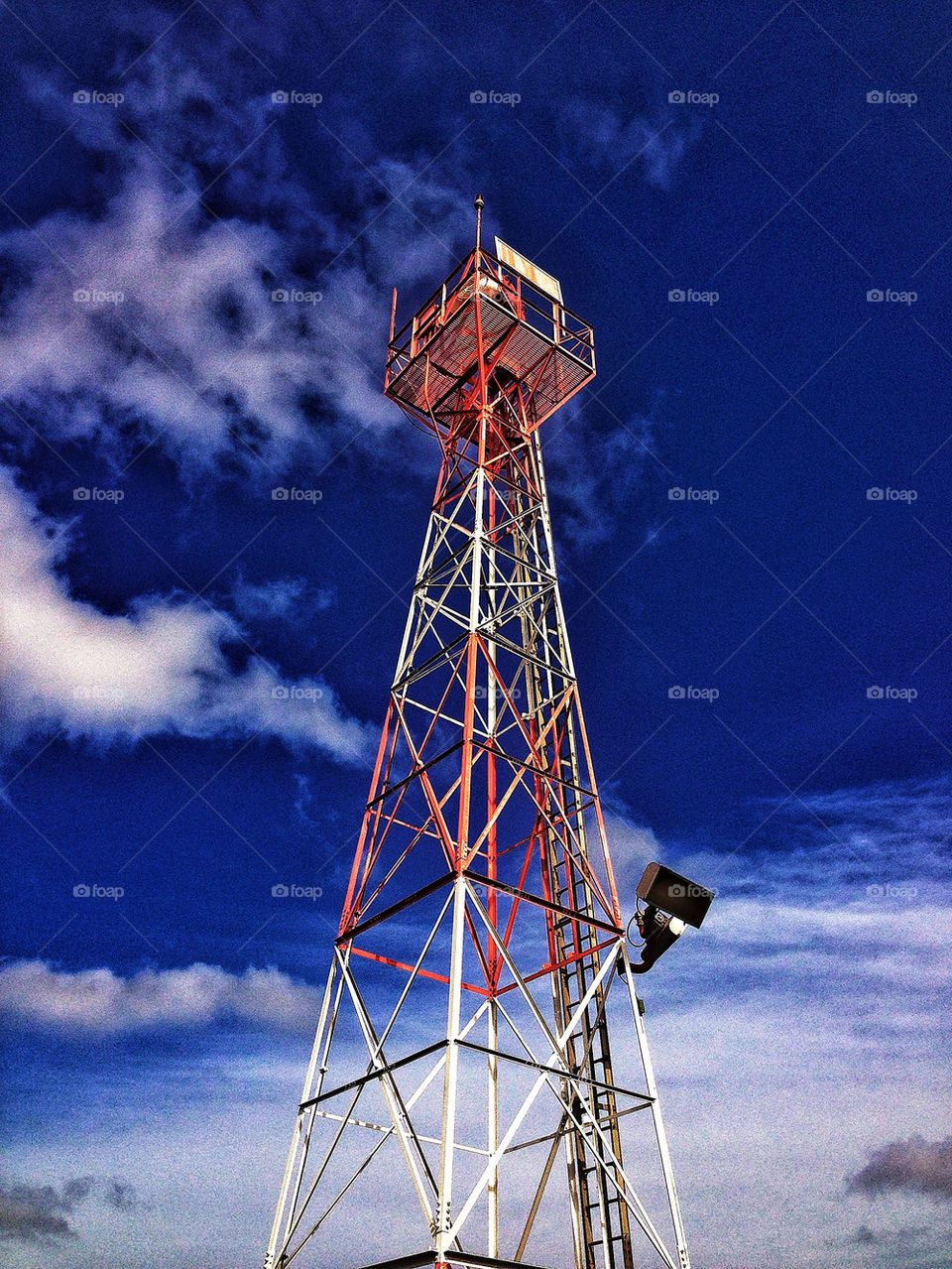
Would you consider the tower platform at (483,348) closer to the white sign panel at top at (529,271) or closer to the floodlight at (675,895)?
the white sign panel at top at (529,271)

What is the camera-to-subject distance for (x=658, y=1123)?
14.4 metres

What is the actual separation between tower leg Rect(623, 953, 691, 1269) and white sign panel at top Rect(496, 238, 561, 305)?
15.2m

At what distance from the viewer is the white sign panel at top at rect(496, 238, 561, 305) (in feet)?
71.4

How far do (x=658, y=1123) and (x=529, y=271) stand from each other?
717 inches

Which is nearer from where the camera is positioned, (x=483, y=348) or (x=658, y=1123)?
(x=658, y=1123)

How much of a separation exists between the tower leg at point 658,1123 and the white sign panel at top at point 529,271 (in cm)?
1523

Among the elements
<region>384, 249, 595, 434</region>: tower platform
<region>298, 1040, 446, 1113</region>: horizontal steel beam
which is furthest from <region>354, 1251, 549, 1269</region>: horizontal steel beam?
<region>384, 249, 595, 434</region>: tower platform

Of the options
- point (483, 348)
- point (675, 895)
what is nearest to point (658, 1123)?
point (675, 895)

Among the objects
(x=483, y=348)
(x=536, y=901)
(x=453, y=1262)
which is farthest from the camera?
(x=483, y=348)

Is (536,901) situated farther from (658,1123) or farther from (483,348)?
(483,348)

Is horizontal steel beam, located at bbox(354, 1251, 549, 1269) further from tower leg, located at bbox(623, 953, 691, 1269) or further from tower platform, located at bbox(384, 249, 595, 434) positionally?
tower platform, located at bbox(384, 249, 595, 434)

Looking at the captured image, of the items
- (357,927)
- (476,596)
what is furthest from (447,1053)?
(476,596)

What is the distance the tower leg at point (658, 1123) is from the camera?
44.5 feet

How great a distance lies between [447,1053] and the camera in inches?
477
